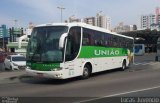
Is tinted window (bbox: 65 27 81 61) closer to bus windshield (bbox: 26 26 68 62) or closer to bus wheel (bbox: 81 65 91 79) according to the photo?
bus windshield (bbox: 26 26 68 62)

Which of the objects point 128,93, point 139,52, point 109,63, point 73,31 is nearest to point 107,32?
point 109,63

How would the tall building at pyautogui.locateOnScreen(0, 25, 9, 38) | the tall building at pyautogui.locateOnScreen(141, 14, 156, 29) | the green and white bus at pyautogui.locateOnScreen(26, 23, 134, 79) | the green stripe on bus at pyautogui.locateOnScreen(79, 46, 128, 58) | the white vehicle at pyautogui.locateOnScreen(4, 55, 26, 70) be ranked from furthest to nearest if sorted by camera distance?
the tall building at pyautogui.locateOnScreen(141, 14, 156, 29) → the tall building at pyautogui.locateOnScreen(0, 25, 9, 38) → the white vehicle at pyautogui.locateOnScreen(4, 55, 26, 70) → the green stripe on bus at pyautogui.locateOnScreen(79, 46, 128, 58) → the green and white bus at pyautogui.locateOnScreen(26, 23, 134, 79)

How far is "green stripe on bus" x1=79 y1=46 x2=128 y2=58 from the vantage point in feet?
66.1

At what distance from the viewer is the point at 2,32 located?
4109 inches

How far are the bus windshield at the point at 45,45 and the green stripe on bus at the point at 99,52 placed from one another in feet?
7.12

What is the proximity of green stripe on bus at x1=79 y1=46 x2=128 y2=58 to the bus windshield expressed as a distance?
2.17 metres

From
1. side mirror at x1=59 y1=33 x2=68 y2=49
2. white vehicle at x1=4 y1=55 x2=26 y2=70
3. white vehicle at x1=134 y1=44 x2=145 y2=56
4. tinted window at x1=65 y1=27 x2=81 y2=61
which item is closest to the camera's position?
side mirror at x1=59 y1=33 x2=68 y2=49

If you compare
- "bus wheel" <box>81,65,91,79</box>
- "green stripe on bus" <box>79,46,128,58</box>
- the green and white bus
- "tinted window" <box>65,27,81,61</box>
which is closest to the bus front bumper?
the green and white bus

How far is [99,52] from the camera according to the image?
2244 centimetres

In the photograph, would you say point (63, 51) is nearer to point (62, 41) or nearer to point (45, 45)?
point (62, 41)

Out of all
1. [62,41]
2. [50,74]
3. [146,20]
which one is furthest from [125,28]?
[62,41]

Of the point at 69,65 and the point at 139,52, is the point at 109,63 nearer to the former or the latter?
the point at 69,65

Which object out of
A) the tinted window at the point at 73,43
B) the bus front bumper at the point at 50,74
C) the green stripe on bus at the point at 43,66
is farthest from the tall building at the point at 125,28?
the bus front bumper at the point at 50,74

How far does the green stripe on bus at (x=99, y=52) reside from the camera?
20.2 m
